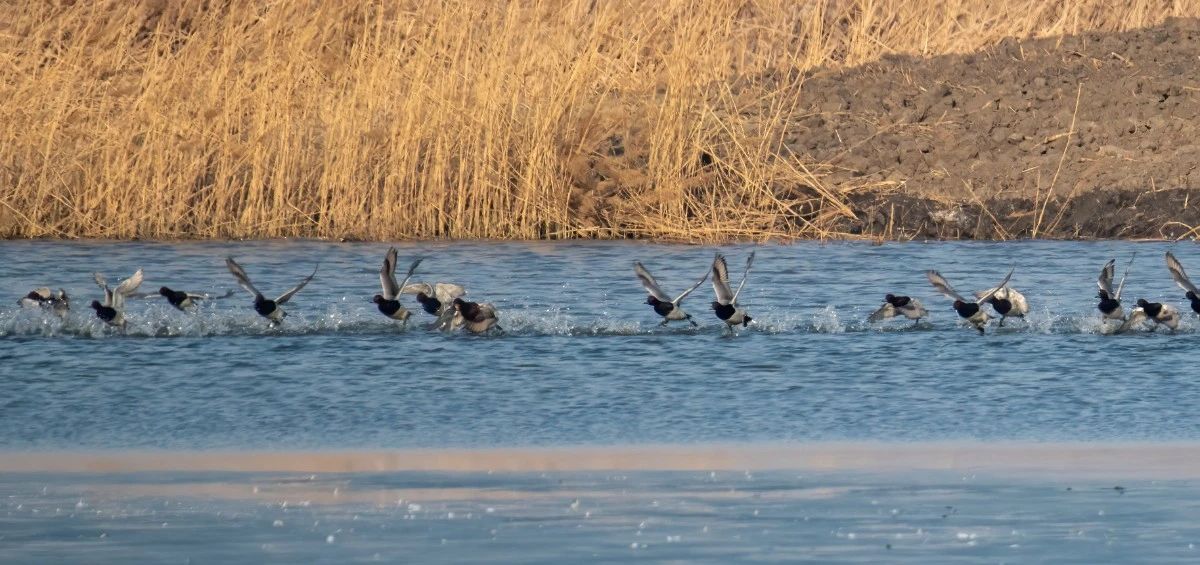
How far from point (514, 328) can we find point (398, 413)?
242cm

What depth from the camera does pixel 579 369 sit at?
29.1 feet

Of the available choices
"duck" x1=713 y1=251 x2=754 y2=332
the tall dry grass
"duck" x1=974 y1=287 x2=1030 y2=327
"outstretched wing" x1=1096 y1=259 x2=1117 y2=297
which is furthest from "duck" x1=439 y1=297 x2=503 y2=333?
the tall dry grass

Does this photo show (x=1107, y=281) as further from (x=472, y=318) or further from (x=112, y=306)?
(x=112, y=306)

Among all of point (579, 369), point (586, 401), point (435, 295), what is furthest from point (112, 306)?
point (586, 401)

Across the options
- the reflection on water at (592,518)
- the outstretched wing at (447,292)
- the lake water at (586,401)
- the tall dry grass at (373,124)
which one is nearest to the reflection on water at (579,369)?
the lake water at (586,401)

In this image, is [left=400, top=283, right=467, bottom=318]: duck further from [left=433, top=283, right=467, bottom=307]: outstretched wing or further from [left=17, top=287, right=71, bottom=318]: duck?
[left=17, top=287, right=71, bottom=318]: duck

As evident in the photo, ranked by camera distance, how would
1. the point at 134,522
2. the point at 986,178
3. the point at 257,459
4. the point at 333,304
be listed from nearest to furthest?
the point at 134,522 < the point at 257,459 < the point at 333,304 < the point at 986,178

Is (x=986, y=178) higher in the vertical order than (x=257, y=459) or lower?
higher

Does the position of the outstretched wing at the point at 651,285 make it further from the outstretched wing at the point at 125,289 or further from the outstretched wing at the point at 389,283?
the outstretched wing at the point at 125,289

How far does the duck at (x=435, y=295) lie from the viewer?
10.6 m

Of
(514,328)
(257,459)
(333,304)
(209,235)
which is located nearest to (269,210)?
(209,235)

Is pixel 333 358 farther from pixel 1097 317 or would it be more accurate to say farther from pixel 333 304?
pixel 1097 317

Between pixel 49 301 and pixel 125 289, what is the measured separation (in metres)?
0.42

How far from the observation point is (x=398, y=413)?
7820 millimetres
